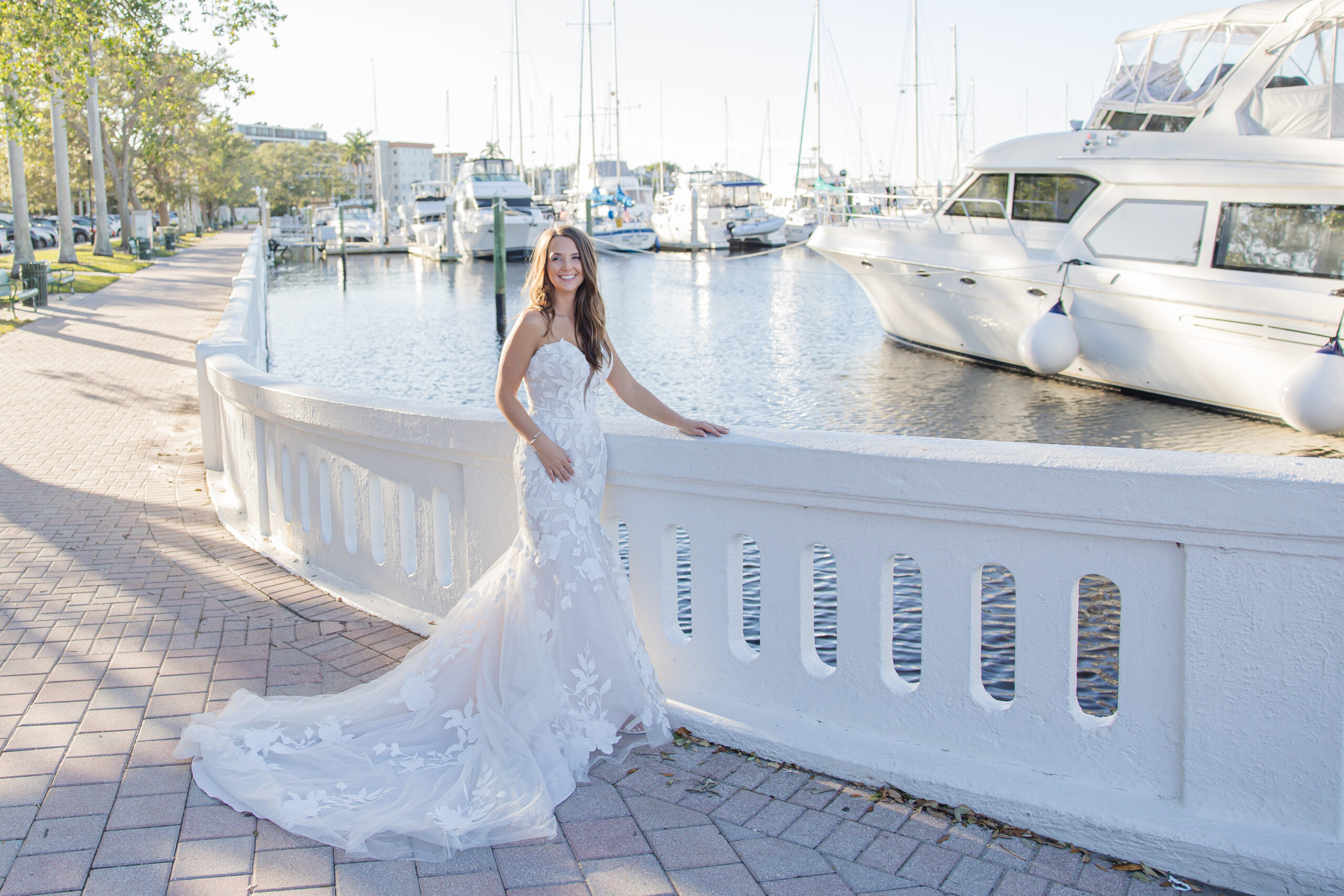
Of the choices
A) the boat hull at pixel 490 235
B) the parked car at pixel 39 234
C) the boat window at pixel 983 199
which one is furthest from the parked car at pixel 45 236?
the boat window at pixel 983 199

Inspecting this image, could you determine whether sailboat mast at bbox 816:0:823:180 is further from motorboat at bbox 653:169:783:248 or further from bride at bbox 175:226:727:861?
bride at bbox 175:226:727:861

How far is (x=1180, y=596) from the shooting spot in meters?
2.96

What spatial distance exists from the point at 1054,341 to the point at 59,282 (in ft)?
74.0

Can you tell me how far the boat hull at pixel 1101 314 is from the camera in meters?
14.6

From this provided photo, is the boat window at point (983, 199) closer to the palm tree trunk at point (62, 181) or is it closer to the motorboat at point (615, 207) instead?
the palm tree trunk at point (62, 181)

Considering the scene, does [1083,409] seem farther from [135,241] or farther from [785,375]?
[135,241]

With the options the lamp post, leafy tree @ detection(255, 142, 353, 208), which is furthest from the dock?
leafy tree @ detection(255, 142, 353, 208)

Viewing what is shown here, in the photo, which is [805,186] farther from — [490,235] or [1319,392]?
[1319,392]

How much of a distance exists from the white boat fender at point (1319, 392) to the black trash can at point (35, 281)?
24112 mm

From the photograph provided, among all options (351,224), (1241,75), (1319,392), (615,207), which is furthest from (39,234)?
(1319,392)

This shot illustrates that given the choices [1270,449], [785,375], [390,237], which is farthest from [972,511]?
[390,237]

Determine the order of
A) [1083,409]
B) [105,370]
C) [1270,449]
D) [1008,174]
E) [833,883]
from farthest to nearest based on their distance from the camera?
[1008,174] → [1083,409] → [105,370] → [1270,449] → [833,883]

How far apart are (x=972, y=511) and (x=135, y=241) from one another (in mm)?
48497

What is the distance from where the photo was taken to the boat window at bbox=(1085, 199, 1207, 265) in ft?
51.0
